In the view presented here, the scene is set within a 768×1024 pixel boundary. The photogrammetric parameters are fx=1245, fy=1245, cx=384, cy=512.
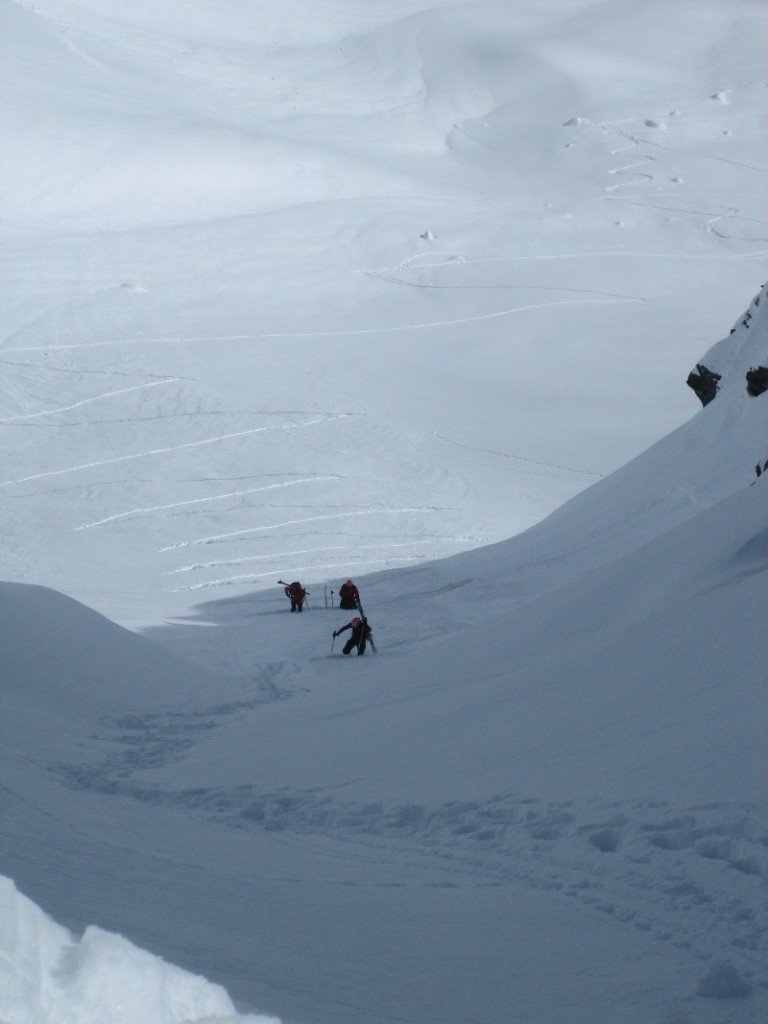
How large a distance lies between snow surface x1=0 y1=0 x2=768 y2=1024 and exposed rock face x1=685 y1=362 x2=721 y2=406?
1.21ft

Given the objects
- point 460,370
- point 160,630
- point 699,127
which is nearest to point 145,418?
point 460,370

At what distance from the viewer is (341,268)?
3553 centimetres

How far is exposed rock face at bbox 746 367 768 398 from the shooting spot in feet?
50.7

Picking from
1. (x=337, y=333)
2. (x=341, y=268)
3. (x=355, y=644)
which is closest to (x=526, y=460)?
(x=337, y=333)

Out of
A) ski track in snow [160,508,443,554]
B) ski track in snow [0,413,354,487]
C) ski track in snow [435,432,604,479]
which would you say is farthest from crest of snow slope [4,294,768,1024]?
ski track in snow [435,432,604,479]

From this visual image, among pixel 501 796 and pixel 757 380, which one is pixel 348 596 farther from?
pixel 501 796

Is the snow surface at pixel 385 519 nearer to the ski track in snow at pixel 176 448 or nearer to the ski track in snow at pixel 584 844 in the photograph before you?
the ski track in snow at pixel 584 844

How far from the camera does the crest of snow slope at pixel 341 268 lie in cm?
2109

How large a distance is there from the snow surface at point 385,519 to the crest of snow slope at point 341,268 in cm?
16

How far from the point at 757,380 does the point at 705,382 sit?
2.38 meters

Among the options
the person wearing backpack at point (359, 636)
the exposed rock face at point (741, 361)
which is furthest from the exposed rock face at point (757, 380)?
the person wearing backpack at point (359, 636)

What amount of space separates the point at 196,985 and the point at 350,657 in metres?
8.71

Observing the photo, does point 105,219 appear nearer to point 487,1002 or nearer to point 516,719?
point 516,719

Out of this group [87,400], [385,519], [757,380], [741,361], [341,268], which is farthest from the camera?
Answer: [341,268]
